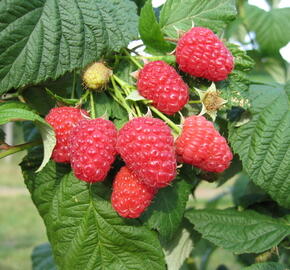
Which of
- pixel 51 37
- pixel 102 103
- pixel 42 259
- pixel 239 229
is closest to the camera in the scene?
pixel 51 37

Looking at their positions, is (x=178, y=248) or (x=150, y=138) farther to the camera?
(x=178, y=248)

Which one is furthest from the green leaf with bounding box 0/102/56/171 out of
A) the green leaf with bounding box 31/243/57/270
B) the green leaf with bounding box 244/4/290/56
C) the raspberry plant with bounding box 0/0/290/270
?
the green leaf with bounding box 244/4/290/56

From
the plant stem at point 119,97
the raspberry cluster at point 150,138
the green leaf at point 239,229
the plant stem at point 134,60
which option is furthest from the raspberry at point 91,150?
the green leaf at point 239,229

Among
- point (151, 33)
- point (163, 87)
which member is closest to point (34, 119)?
point (163, 87)

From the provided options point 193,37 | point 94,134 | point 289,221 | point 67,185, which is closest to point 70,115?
point 94,134

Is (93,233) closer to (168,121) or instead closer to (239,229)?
(168,121)

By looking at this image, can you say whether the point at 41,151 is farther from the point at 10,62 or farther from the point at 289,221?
the point at 289,221
